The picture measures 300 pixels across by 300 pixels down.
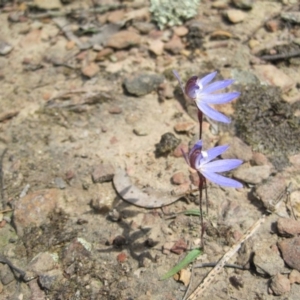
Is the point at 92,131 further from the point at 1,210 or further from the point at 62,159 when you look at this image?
the point at 1,210

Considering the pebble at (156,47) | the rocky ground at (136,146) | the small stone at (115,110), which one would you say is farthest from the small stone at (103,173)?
the pebble at (156,47)

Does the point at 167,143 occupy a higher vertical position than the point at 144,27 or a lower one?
lower

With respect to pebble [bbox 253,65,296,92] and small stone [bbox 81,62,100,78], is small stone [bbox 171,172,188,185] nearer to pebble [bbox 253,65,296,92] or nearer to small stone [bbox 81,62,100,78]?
pebble [bbox 253,65,296,92]

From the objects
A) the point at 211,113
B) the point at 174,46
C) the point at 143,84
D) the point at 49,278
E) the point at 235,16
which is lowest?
the point at 49,278

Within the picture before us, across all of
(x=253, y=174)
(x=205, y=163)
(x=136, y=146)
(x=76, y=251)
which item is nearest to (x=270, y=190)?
(x=253, y=174)

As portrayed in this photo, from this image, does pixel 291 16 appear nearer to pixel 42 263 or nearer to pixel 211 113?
pixel 211 113

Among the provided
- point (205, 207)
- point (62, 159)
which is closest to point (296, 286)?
point (205, 207)
